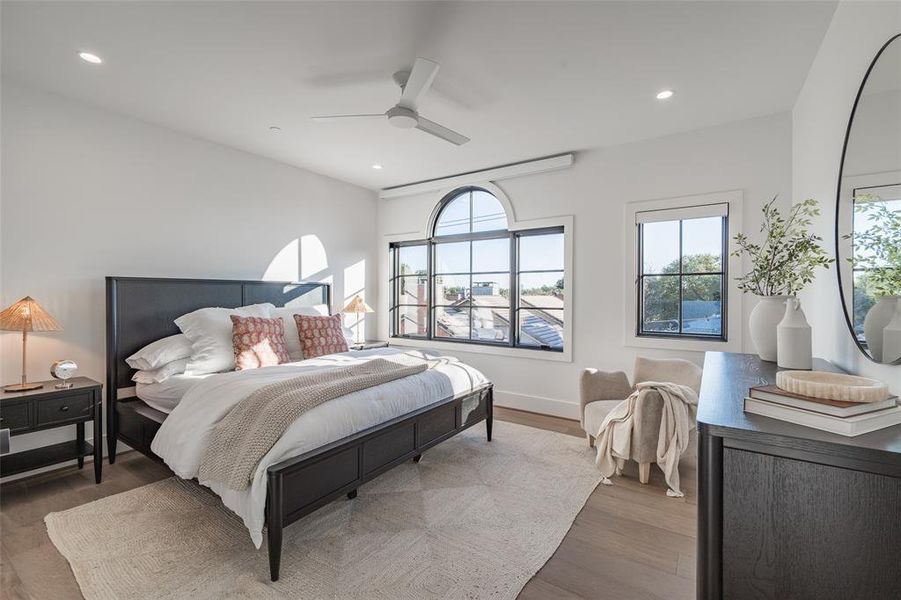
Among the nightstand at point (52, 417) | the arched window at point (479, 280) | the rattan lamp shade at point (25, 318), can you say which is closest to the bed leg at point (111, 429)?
the nightstand at point (52, 417)

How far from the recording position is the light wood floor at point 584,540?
6.07 ft

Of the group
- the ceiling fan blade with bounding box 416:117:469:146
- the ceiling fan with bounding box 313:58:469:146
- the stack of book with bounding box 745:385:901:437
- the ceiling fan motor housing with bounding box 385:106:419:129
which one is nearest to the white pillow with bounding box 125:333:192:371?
the ceiling fan with bounding box 313:58:469:146

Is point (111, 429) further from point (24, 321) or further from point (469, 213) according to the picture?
point (469, 213)

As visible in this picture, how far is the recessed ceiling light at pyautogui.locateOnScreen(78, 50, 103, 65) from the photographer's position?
8.15 ft

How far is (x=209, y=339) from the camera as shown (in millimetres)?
3227

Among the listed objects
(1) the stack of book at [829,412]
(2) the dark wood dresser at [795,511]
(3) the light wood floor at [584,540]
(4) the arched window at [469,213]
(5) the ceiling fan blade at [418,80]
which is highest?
(5) the ceiling fan blade at [418,80]

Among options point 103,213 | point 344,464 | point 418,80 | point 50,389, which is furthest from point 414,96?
point 50,389

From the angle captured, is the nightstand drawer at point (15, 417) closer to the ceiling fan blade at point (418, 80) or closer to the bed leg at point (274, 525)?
the bed leg at point (274, 525)

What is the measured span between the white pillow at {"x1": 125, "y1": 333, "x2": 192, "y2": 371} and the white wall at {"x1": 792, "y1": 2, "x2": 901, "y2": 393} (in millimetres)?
3968

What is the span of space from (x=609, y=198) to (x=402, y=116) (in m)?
2.36

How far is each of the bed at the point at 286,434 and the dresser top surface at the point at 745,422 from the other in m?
1.73

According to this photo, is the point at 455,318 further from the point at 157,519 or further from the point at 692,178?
the point at 157,519

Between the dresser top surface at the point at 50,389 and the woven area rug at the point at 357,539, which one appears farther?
the dresser top surface at the point at 50,389

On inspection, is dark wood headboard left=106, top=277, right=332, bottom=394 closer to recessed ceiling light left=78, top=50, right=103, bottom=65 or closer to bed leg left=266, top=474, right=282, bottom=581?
recessed ceiling light left=78, top=50, right=103, bottom=65
